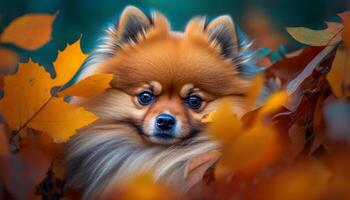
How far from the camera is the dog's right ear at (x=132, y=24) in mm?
674

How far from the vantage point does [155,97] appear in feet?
2.07

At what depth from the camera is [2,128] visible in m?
0.43

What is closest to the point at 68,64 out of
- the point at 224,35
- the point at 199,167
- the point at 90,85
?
the point at 90,85

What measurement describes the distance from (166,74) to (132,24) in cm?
9

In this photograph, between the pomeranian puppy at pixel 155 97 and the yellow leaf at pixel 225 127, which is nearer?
the yellow leaf at pixel 225 127

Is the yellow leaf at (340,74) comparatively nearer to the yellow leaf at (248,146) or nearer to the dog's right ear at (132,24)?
the yellow leaf at (248,146)

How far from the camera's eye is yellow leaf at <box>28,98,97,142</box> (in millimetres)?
482

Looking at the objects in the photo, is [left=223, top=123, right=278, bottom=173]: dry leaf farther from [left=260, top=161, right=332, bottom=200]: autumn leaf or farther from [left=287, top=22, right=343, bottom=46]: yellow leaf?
[left=287, top=22, right=343, bottom=46]: yellow leaf

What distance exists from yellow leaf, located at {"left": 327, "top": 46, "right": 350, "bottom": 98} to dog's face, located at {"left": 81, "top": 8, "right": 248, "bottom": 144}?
195 mm

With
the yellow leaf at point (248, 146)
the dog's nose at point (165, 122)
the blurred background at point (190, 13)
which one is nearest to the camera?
the yellow leaf at point (248, 146)

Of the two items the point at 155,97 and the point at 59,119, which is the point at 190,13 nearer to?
the point at 155,97

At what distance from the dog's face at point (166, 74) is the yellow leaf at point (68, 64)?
5.8 inches

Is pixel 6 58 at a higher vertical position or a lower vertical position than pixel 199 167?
higher

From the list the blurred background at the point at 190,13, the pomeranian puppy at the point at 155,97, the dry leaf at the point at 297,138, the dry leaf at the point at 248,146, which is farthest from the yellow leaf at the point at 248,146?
the blurred background at the point at 190,13
